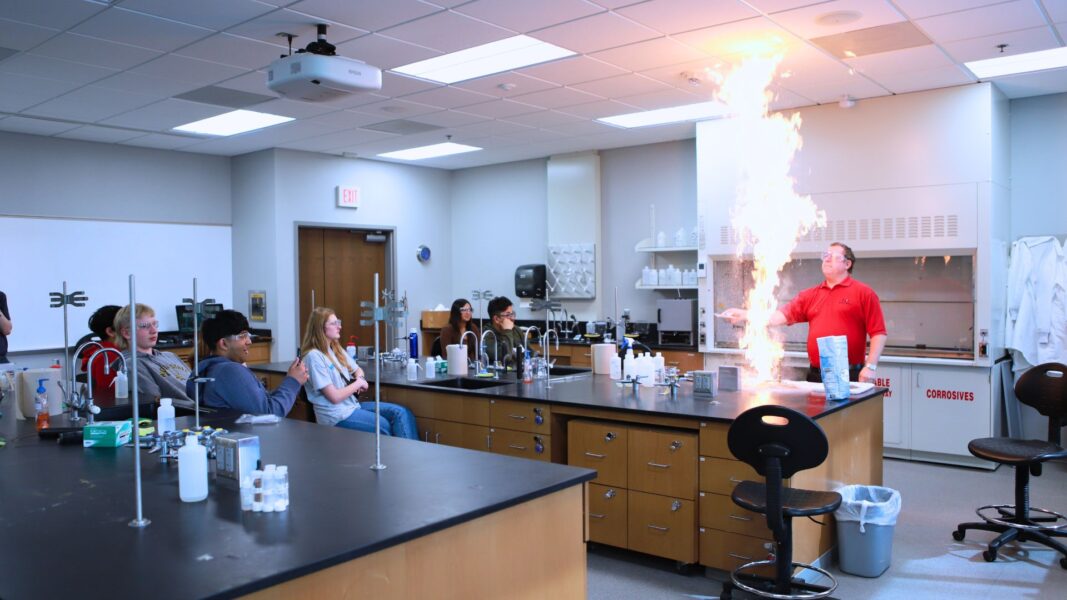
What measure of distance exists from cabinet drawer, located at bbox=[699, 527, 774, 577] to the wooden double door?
4.97 metres

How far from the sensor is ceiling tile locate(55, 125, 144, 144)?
673 centimetres

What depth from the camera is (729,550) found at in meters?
3.56

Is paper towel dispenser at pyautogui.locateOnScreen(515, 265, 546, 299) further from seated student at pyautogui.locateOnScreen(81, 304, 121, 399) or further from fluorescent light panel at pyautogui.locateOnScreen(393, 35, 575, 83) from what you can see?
seated student at pyautogui.locateOnScreen(81, 304, 121, 399)

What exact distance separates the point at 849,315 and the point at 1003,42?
1.88 metres

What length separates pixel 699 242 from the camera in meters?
7.05

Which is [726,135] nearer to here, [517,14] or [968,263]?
[968,263]

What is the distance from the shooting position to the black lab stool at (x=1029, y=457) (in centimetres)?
389

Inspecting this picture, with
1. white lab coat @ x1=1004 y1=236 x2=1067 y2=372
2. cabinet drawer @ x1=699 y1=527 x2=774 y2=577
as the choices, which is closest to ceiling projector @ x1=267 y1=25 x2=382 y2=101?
cabinet drawer @ x1=699 y1=527 x2=774 y2=577

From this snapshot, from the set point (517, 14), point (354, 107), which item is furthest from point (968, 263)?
point (354, 107)

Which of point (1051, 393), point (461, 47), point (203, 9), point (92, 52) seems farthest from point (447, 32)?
point (1051, 393)

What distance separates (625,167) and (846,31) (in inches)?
150

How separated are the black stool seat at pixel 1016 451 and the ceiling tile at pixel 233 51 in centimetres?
447

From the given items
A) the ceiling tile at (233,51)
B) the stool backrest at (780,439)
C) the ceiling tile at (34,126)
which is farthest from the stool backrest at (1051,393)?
the ceiling tile at (34,126)

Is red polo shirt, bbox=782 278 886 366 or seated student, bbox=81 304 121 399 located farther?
red polo shirt, bbox=782 278 886 366
